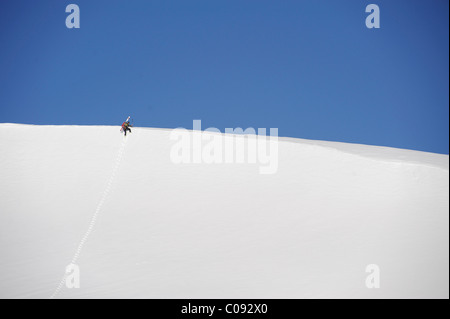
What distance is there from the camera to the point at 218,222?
12.9 meters

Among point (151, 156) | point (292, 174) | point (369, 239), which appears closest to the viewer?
point (369, 239)

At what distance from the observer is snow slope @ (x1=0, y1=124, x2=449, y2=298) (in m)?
9.29

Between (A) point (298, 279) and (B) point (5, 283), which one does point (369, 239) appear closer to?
(A) point (298, 279)

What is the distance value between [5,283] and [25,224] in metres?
3.97

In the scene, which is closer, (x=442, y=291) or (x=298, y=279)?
(x=442, y=291)

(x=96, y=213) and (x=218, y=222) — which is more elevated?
(x=96, y=213)

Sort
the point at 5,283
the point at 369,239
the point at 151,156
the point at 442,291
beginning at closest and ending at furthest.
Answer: the point at 442,291 → the point at 5,283 → the point at 369,239 → the point at 151,156

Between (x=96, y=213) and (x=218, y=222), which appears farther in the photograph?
(x=96, y=213)

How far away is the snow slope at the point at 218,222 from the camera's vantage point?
9289mm

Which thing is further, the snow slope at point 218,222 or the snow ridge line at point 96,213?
the snow ridge line at point 96,213

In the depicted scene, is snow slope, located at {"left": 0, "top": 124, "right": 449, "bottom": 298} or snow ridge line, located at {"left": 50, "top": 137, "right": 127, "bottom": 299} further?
snow ridge line, located at {"left": 50, "top": 137, "right": 127, "bottom": 299}
